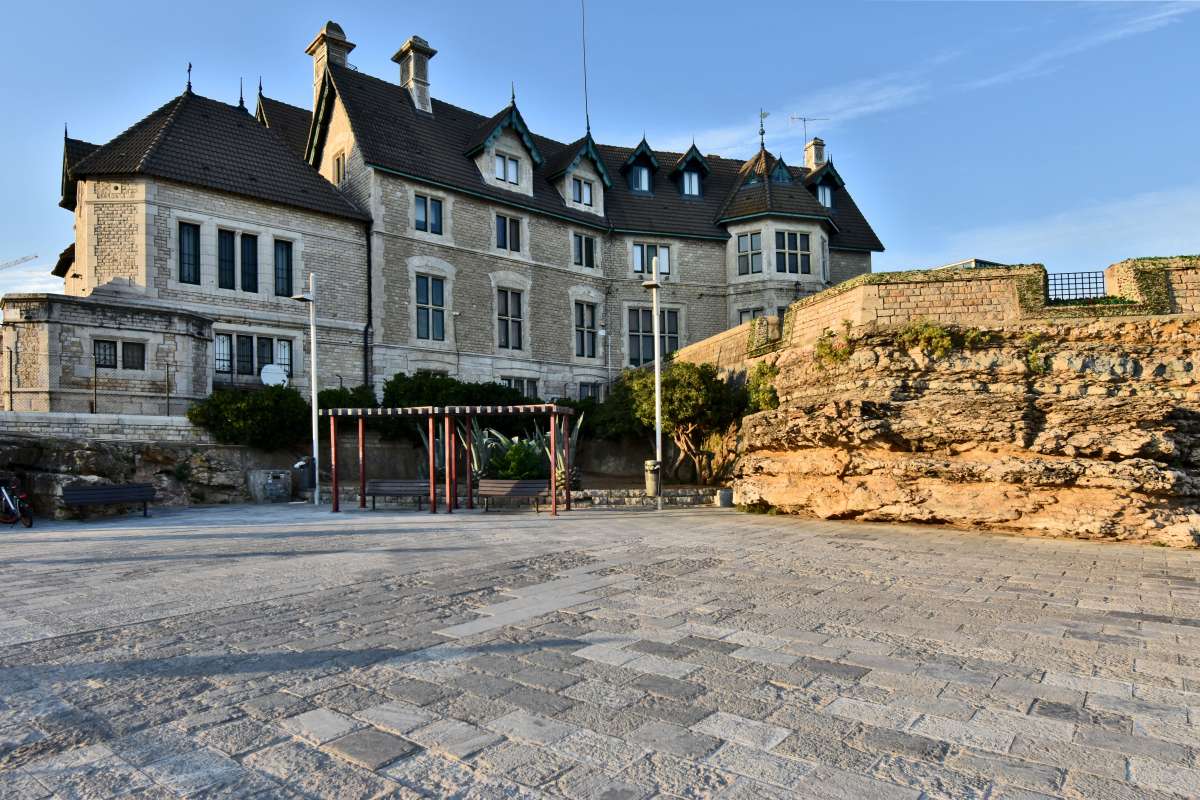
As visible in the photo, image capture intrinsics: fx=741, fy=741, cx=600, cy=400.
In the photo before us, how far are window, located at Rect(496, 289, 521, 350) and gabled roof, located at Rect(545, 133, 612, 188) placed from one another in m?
6.28

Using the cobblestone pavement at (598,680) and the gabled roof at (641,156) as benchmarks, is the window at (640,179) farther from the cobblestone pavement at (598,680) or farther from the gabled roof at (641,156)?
the cobblestone pavement at (598,680)

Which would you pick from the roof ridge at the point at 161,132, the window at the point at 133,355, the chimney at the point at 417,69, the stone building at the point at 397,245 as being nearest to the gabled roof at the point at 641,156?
the stone building at the point at 397,245

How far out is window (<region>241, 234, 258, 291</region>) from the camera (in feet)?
78.7

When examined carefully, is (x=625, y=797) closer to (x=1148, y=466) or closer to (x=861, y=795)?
(x=861, y=795)

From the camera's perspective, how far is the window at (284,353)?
79.8 ft

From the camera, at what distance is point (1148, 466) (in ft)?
37.0

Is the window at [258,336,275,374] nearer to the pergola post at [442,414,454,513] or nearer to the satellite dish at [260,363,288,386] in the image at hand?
the satellite dish at [260,363,288,386]

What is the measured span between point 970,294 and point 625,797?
48.3 ft

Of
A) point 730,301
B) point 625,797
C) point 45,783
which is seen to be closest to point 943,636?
point 625,797

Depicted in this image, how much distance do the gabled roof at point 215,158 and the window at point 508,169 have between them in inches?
257

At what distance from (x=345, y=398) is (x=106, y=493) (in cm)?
824

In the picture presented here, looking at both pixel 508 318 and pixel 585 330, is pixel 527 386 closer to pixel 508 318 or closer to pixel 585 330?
pixel 508 318

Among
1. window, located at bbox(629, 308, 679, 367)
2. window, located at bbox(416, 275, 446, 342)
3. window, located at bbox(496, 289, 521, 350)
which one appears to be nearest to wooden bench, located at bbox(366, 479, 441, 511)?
window, located at bbox(416, 275, 446, 342)

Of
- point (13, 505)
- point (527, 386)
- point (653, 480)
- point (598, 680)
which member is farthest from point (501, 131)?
point (598, 680)
